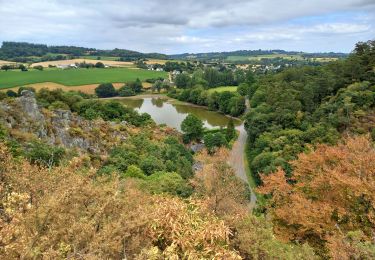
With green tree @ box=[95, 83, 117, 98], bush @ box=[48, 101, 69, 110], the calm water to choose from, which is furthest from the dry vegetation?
green tree @ box=[95, 83, 117, 98]

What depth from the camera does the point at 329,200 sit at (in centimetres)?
1491

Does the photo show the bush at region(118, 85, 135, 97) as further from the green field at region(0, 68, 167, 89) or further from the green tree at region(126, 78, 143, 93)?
the green field at region(0, 68, 167, 89)

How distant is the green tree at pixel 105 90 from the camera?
283 feet

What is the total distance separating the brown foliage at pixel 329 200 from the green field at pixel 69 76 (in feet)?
247

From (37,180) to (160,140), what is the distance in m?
27.5

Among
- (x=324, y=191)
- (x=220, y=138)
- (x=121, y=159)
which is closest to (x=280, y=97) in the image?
(x=220, y=138)

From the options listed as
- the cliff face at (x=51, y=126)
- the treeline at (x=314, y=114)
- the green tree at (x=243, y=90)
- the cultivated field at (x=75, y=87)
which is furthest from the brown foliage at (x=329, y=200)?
the cultivated field at (x=75, y=87)

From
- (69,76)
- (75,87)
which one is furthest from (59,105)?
(69,76)

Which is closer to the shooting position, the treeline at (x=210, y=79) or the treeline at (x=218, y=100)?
the treeline at (x=218, y=100)

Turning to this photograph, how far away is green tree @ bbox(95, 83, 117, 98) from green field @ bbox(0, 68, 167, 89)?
7512 mm

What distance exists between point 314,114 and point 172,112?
36545 mm

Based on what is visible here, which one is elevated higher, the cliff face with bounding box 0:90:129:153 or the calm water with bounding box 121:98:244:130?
the cliff face with bounding box 0:90:129:153

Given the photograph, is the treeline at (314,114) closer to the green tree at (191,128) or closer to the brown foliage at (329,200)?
the green tree at (191,128)

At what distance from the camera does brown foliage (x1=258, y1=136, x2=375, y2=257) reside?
13492 millimetres
